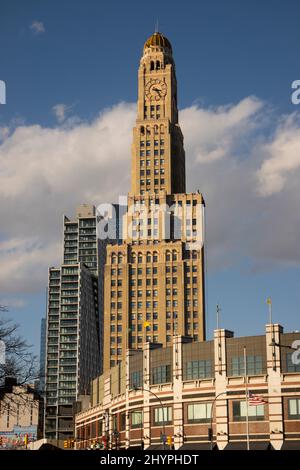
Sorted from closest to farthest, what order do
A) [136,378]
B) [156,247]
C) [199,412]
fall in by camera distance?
[199,412] < [136,378] < [156,247]

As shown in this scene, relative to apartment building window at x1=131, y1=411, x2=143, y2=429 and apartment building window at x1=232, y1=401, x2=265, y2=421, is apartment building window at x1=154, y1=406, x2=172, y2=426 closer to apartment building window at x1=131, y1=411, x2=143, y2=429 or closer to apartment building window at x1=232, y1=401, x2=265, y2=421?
apartment building window at x1=131, y1=411, x2=143, y2=429

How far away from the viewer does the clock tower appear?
615 ft

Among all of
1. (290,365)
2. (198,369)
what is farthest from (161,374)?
(290,365)

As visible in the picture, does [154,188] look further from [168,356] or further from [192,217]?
[168,356]

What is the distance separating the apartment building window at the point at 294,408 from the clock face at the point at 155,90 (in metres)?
123

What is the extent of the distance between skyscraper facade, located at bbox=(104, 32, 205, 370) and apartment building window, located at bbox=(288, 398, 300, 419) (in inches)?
3159

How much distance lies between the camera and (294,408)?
89.1 m

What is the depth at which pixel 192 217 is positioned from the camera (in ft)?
603

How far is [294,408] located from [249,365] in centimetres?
810

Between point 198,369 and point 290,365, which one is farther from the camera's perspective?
point 198,369

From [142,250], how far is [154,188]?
17.3 meters

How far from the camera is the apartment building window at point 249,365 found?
304 ft

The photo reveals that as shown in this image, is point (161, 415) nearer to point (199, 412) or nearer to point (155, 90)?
point (199, 412)
